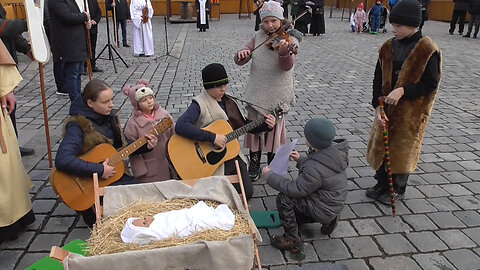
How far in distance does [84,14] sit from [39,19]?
231 centimetres

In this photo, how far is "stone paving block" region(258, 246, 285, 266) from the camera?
9.62 feet

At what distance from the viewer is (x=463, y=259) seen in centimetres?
295

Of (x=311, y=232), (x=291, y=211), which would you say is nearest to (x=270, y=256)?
(x=291, y=211)

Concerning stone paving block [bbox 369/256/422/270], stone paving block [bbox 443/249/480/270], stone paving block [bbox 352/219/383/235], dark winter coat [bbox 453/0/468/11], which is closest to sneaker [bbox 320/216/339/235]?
stone paving block [bbox 352/219/383/235]

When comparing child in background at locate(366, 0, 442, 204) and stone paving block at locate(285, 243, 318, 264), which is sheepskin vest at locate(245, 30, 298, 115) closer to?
child in background at locate(366, 0, 442, 204)

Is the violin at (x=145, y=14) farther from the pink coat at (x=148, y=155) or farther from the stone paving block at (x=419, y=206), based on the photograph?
the stone paving block at (x=419, y=206)

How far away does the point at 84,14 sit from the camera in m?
6.29

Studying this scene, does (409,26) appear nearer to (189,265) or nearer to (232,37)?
(189,265)

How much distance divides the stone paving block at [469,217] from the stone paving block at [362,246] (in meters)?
0.92

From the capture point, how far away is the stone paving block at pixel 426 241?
308cm

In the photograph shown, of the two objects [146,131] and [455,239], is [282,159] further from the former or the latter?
[455,239]

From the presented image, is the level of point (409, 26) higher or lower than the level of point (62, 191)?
higher

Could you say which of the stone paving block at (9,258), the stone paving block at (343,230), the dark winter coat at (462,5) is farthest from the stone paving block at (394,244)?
the dark winter coat at (462,5)

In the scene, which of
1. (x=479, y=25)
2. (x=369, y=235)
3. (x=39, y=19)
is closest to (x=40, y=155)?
(x=39, y=19)
